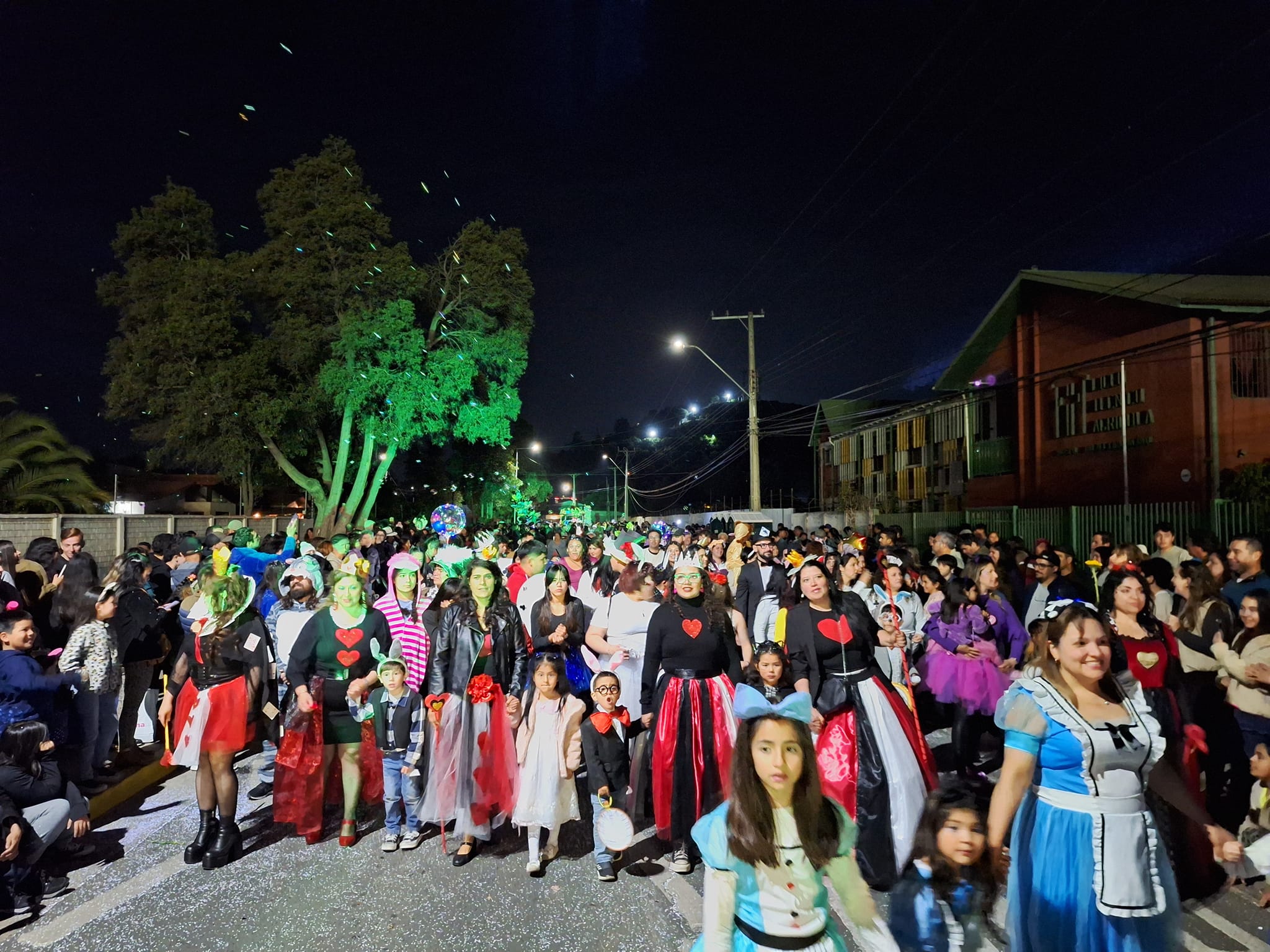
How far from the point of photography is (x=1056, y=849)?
2.86 meters

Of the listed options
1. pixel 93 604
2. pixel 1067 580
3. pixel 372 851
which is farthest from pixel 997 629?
pixel 93 604

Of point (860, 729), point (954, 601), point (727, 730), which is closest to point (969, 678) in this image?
point (954, 601)

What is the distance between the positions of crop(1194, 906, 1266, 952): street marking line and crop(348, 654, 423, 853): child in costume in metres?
4.36

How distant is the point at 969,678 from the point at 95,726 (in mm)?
6790

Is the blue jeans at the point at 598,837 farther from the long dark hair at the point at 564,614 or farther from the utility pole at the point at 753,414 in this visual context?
the utility pole at the point at 753,414

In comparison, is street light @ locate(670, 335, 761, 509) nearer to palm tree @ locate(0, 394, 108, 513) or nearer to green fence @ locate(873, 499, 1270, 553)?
green fence @ locate(873, 499, 1270, 553)

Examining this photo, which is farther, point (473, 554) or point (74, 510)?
point (74, 510)

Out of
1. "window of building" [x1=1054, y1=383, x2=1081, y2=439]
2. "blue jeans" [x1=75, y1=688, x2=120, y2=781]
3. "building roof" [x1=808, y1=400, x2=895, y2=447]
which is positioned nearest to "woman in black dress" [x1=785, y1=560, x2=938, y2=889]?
"blue jeans" [x1=75, y1=688, x2=120, y2=781]

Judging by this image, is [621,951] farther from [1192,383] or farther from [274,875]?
[1192,383]

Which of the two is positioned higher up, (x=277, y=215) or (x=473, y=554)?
(x=277, y=215)

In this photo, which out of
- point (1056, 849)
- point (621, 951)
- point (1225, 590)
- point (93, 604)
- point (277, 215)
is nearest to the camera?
point (1056, 849)

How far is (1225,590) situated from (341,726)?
6974mm

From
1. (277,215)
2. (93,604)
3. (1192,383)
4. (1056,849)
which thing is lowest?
(1056,849)

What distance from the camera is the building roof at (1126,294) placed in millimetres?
18844
